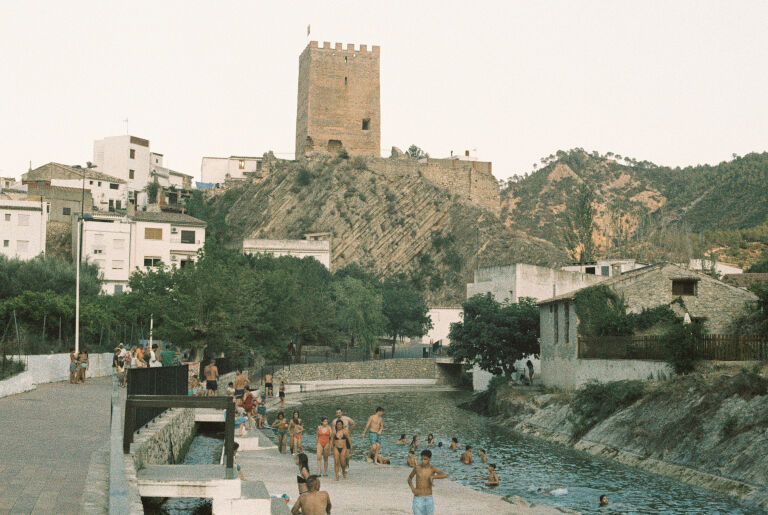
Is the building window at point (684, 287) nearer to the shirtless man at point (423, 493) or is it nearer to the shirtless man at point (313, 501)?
the shirtless man at point (423, 493)

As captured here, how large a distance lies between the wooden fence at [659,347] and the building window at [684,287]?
13.5 ft

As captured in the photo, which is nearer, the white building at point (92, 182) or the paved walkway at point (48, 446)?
the paved walkway at point (48, 446)

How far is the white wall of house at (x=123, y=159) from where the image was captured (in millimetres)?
97500

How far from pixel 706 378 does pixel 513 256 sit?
226 ft

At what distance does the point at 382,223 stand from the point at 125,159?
3029 centimetres

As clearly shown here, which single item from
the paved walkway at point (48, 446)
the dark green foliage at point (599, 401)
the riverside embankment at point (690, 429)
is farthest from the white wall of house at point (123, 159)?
the riverside embankment at point (690, 429)

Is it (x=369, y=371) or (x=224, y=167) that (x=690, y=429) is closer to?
(x=369, y=371)

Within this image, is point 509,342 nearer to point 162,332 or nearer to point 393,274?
point 162,332

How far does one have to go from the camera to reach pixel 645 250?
311 ft

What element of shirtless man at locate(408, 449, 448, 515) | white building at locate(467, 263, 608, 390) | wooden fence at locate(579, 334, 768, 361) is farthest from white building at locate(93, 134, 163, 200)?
shirtless man at locate(408, 449, 448, 515)

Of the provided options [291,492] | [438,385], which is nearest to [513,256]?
[438,385]

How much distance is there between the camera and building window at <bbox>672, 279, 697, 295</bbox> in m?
35.8

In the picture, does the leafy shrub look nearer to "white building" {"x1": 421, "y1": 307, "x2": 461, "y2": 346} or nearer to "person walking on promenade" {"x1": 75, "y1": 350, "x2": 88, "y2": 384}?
"person walking on promenade" {"x1": 75, "y1": 350, "x2": 88, "y2": 384}

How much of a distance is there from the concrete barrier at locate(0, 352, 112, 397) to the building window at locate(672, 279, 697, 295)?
2534 centimetres
